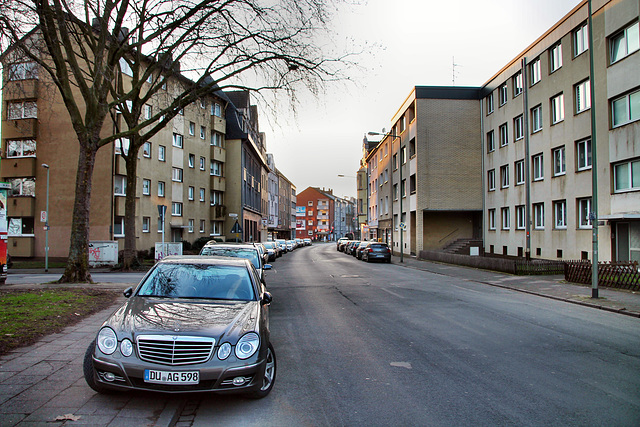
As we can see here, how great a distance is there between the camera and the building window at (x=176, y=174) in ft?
123

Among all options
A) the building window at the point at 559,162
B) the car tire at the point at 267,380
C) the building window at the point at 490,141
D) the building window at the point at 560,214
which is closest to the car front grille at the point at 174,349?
the car tire at the point at 267,380

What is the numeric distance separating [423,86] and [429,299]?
26.0m

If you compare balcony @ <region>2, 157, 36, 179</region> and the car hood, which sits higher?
balcony @ <region>2, 157, 36, 179</region>

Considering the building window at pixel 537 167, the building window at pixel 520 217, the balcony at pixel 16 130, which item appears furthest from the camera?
the balcony at pixel 16 130

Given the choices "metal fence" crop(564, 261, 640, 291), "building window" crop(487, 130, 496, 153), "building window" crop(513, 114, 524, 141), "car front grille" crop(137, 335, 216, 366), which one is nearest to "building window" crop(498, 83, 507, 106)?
"building window" crop(513, 114, 524, 141)

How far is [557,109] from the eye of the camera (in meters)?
24.4

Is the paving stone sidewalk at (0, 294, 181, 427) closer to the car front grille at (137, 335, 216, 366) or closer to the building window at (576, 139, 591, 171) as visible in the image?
the car front grille at (137, 335, 216, 366)

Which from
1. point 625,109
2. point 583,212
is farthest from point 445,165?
point 625,109

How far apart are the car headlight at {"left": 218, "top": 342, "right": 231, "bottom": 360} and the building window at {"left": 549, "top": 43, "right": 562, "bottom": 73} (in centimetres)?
2553

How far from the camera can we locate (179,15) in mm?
14805

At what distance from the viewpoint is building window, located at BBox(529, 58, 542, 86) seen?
2622cm

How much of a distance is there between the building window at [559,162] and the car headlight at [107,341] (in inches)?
953

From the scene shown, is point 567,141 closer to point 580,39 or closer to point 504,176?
point 580,39

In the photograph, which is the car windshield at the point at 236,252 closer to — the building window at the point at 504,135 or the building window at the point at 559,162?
the building window at the point at 559,162
